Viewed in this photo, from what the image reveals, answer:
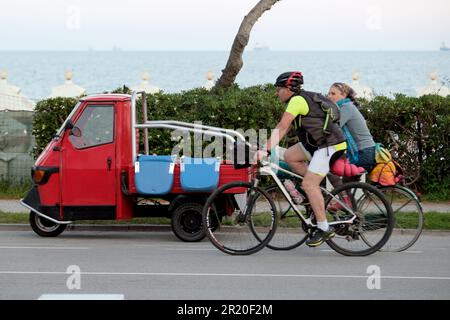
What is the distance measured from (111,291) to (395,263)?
10.8 feet

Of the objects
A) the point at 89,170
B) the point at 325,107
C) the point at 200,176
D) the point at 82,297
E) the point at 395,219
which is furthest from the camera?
the point at 89,170

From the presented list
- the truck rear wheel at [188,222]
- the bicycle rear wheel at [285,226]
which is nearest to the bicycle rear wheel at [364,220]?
the bicycle rear wheel at [285,226]

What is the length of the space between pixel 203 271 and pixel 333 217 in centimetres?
175

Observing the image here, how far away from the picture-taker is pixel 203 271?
10477mm

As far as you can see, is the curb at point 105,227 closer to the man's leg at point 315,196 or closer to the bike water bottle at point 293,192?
the bike water bottle at point 293,192

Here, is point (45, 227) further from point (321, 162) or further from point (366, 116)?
point (366, 116)

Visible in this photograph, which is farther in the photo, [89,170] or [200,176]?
[89,170]

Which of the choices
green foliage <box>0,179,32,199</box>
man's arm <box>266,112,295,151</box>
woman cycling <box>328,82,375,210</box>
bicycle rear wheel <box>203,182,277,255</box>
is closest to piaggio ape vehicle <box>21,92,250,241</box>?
bicycle rear wheel <box>203,182,277,255</box>

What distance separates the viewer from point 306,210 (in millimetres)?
11406

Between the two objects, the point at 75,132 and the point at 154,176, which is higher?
the point at 75,132

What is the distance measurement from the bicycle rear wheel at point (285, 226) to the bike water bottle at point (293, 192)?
0.34 feet

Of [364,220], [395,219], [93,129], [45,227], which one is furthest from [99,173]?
[395,219]

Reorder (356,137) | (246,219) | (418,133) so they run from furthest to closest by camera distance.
Answer: (418,133)
(356,137)
(246,219)
